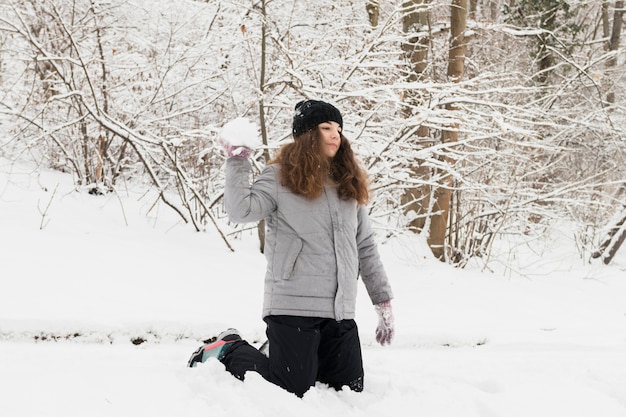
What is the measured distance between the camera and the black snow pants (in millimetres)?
2729

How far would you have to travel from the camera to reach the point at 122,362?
3119 millimetres

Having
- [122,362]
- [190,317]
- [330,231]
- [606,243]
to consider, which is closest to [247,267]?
[190,317]

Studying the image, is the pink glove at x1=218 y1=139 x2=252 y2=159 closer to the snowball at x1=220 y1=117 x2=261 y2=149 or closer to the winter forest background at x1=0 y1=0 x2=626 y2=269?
the snowball at x1=220 y1=117 x2=261 y2=149

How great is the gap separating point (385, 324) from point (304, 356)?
0.49m

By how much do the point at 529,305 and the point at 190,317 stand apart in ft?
10.4

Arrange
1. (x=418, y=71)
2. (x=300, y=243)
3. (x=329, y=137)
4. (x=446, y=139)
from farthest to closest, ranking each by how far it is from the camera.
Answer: (x=418, y=71), (x=446, y=139), (x=329, y=137), (x=300, y=243)

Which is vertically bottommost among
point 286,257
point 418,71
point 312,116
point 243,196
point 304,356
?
point 304,356

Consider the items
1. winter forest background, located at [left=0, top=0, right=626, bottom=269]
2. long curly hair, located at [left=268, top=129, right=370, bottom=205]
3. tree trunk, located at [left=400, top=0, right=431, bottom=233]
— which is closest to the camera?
long curly hair, located at [left=268, top=129, right=370, bottom=205]

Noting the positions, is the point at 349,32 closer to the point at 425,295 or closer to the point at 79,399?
the point at 425,295

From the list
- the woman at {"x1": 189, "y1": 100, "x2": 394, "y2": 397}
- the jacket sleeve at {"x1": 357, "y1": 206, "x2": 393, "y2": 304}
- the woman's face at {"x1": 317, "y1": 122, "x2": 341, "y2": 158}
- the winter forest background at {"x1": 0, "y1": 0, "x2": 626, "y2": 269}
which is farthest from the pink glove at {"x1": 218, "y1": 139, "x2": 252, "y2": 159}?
the winter forest background at {"x1": 0, "y1": 0, "x2": 626, "y2": 269}

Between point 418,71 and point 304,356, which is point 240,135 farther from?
point 418,71

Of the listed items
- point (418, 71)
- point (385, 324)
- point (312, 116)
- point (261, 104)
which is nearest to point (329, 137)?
point (312, 116)

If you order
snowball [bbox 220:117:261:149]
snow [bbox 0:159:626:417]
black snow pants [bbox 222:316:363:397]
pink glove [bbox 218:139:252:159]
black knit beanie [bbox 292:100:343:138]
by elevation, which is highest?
black knit beanie [bbox 292:100:343:138]

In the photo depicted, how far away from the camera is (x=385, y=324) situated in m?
3.02
